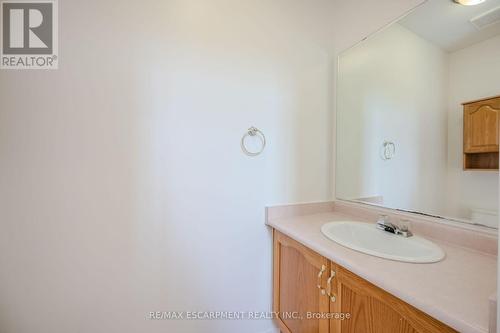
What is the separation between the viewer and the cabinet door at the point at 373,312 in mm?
583

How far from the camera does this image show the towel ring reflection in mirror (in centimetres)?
127

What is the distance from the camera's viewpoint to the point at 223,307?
126cm

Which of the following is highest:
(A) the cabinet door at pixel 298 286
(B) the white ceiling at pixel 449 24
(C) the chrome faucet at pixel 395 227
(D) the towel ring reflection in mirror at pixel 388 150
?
(B) the white ceiling at pixel 449 24

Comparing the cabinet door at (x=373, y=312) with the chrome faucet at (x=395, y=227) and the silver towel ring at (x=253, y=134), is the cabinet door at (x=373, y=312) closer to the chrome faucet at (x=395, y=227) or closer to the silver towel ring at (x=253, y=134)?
the chrome faucet at (x=395, y=227)

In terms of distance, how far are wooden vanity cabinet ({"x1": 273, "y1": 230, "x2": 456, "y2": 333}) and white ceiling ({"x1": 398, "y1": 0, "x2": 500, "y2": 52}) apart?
113 centimetres

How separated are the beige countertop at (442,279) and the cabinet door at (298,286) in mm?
107

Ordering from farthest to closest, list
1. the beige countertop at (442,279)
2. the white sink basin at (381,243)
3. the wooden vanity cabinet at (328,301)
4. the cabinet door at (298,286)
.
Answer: the cabinet door at (298,286) → the white sink basin at (381,243) → the wooden vanity cabinet at (328,301) → the beige countertop at (442,279)

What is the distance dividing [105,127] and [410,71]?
166cm

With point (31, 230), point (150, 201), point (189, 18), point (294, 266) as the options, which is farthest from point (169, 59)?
point (294, 266)

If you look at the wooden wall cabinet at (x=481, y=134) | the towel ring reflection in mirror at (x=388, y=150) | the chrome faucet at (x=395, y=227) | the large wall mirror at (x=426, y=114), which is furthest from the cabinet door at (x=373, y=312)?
the towel ring reflection in mirror at (x=388, y=150)

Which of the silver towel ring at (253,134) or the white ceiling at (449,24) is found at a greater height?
the white ceiling at (449,24)

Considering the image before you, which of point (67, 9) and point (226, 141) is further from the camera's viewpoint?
point (226, 141)

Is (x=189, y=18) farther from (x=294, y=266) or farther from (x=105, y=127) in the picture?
(x=294, y=266)

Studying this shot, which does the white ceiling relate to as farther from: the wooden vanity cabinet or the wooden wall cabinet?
the wooden vanity cabinet
